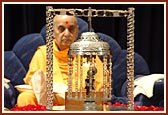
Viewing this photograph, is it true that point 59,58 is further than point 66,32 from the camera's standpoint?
Yes

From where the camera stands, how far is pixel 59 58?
10.1 feet

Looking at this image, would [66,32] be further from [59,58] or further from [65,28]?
[59,58]

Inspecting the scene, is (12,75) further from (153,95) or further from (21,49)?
(153,95)

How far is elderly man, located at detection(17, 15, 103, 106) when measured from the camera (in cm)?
286

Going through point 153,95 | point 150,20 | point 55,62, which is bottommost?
point 153,95

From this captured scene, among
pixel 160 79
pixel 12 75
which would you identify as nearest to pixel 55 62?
pixel 12 75

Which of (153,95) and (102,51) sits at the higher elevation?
(102,51)

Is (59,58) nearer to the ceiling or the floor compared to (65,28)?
nearer to the floor

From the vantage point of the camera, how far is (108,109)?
257cm

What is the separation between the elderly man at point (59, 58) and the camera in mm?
2861

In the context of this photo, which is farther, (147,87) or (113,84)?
(113,84)

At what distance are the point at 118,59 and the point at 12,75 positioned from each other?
2.24 ft

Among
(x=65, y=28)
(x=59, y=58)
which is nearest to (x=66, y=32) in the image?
(x=65, y=28)

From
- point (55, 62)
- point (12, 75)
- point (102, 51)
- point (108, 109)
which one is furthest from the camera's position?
point (12, 75)
